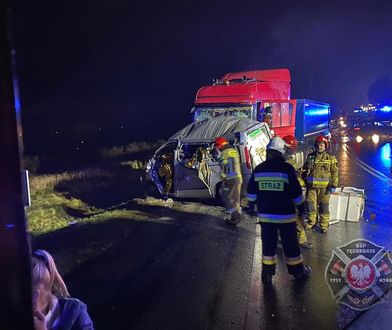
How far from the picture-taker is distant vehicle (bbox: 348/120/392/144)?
78.5 feet

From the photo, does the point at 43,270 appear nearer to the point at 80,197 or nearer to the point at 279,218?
the point at 279,218

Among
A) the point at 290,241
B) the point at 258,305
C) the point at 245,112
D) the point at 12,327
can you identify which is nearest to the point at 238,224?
the point at 290,241

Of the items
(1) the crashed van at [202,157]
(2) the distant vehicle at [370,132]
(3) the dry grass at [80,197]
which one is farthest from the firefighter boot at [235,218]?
(2) the distant vehicle at [370,132]

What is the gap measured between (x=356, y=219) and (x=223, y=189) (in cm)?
250

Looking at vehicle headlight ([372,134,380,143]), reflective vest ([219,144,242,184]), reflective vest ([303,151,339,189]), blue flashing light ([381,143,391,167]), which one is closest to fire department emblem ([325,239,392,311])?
reflective vest ([303,151,339,189])

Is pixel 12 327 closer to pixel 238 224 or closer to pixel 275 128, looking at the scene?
pixel 238 224

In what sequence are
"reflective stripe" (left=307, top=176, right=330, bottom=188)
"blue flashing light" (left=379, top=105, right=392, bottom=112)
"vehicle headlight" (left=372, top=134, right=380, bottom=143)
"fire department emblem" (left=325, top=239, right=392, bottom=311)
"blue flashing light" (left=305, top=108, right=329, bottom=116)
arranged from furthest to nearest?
"blue flashing light" (left=379, top=105, right=392, bottom=112) < "vehicle headlight" (left=372, top=134, right=380, bottom=143) < "blue flashing light" (left=305, top=108, right=329, bottom=116) < "reflective stripe" (left=307, top=176, right=330, bottom=188) < "fire department emblem" (left=325, top=239, right=392, bottom=311)

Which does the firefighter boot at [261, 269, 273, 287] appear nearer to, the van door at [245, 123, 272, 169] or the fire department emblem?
the fire department emblem

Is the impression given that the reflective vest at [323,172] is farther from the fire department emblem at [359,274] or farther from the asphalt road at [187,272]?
the fire department emblem at [359,274]

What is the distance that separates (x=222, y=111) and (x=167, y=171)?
10.7 feet

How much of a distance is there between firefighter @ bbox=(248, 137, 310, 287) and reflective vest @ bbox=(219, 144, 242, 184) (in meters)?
2.48

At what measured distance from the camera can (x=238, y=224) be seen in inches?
279

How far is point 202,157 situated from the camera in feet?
27.6

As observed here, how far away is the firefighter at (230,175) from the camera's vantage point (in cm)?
719
